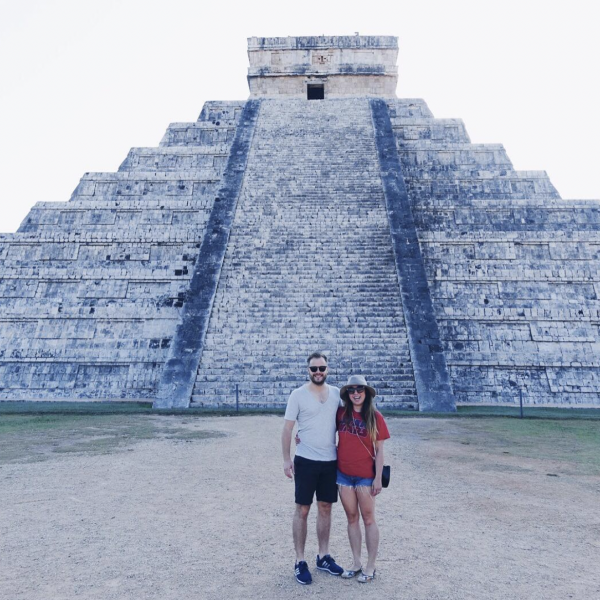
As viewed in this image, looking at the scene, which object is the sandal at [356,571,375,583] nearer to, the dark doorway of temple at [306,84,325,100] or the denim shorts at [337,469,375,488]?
the denim shorts at [337,469,375,488]

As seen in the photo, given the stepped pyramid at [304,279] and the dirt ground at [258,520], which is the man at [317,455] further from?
the stepped pyramid at [304,279]

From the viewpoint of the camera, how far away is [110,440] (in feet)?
24.4

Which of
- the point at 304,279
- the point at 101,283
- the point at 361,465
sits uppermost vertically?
the point at 101,283

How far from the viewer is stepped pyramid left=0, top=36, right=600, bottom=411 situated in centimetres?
1140

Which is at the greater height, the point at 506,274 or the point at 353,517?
the point at 506,274

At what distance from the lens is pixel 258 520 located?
4.38m

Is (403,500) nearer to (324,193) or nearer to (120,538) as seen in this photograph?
(120,538)

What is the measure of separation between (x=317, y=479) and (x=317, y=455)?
0.17m

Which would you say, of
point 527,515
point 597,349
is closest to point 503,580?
point 527,515

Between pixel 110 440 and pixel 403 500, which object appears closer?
pixel 403 500

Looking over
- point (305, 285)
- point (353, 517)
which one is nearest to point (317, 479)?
point (353, 517)

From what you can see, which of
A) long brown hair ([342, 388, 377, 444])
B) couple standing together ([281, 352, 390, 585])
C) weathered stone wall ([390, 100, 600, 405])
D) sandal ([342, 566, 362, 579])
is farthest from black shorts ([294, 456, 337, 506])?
weathered stone wall ([390, 100, 600, 405])

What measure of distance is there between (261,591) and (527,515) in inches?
98.4

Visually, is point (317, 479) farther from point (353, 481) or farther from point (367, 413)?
point (367, 413)
